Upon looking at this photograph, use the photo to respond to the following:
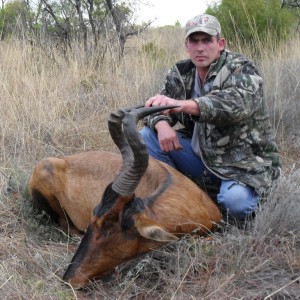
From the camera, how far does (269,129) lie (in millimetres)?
5020

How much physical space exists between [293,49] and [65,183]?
18.1 ft

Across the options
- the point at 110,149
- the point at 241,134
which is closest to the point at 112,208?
the point at 241,134

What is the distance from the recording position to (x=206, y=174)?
17.2 ft

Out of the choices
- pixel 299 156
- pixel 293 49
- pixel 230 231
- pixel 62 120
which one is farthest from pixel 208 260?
pixel 293 49

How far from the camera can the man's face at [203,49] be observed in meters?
4.84

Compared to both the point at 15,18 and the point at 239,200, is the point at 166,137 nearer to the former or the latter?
the point at 239,200

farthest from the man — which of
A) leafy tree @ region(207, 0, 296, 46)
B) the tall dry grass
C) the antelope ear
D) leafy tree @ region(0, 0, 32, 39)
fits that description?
leafy tree @ region(0, 0, 32, 39)

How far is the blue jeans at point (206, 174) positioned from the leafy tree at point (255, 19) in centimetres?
534

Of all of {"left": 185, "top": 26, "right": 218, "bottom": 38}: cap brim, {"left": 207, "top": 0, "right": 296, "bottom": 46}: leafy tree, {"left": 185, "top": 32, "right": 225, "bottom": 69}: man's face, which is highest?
{"left": 207, "top": 0, "right": 296, "bottom": 46}: leafy tree

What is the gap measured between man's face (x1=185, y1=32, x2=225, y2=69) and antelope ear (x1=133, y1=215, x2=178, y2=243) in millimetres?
1718

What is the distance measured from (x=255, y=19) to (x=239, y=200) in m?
6.97

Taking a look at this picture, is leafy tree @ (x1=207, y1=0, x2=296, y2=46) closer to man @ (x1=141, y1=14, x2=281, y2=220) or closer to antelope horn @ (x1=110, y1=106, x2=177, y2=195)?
man @ (x1=141, y1=14, x2=281, y2=220)

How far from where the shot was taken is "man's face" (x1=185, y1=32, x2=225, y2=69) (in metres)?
4.84

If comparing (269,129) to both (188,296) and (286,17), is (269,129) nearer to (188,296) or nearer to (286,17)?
(188,296)
